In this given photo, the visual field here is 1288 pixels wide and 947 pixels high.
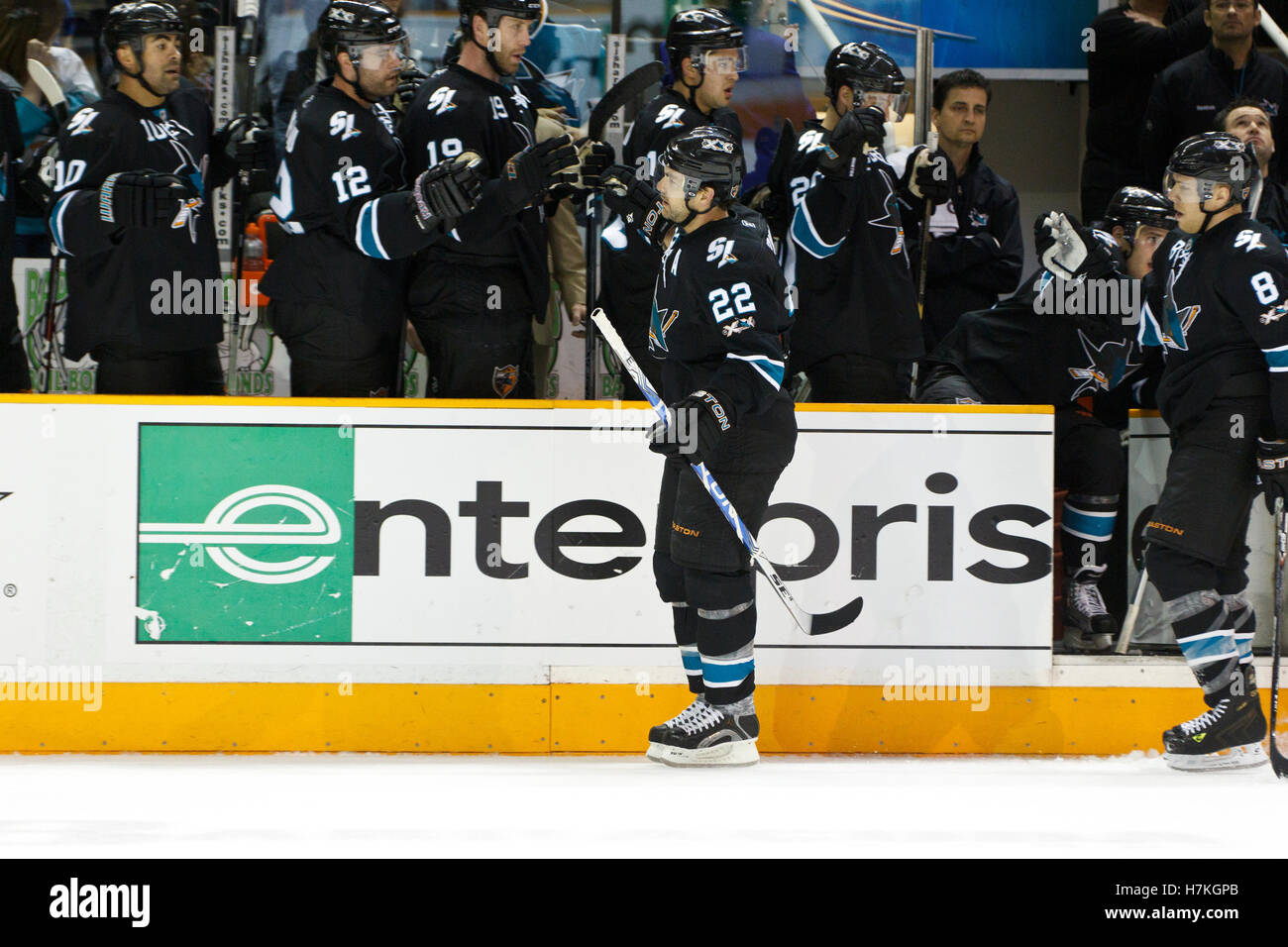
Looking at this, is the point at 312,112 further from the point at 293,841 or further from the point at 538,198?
the point at 293,841

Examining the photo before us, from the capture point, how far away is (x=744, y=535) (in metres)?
4.08

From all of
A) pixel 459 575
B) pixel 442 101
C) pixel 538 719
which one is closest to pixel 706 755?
pixel 538 719

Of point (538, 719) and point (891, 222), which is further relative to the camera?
point (891, 222)

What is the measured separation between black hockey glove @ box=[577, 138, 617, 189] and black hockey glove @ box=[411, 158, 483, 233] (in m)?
0.38

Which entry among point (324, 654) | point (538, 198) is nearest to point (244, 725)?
point (324, 654)

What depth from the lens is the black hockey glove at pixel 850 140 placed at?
15.3ft

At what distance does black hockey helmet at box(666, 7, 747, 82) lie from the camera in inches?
188

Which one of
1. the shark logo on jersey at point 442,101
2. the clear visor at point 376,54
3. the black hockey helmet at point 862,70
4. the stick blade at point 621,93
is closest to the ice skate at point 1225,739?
the black hockey helmet at point 862,70

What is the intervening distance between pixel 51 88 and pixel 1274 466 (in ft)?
12.6

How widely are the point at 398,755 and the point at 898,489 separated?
5.35ft

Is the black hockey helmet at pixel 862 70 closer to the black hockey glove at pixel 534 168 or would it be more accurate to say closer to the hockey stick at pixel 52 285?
the black hockey glove at pixel 534 168

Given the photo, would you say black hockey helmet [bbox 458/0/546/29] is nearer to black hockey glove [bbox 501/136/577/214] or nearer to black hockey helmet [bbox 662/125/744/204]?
black hockey glove [bbox 501/136/577/214]

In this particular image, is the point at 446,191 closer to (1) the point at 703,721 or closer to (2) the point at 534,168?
(2) the point at 534,168

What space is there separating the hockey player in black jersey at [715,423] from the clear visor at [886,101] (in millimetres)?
752
